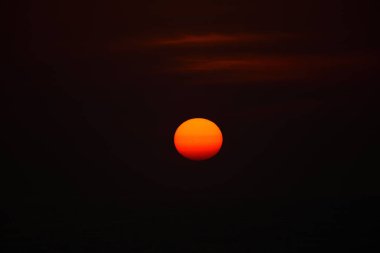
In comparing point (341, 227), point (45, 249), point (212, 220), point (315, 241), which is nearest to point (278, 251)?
point (315, 241)

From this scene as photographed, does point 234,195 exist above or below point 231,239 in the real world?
above

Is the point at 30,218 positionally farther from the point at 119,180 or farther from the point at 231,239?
the point at 231,239

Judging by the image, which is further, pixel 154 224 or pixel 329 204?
pixel 329 204

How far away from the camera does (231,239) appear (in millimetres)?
100875

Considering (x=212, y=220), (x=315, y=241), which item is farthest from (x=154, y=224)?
(x=315, y=241)

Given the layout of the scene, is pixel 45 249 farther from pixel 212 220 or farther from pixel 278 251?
pixel 212 220

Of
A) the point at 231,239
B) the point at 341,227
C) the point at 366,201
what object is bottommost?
the point at 231,239

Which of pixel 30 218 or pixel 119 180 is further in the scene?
pixel 119 180

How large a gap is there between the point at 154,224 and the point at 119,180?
94.0 feet

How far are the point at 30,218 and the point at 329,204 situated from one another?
43.8m

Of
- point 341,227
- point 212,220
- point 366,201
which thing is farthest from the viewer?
point 366,201

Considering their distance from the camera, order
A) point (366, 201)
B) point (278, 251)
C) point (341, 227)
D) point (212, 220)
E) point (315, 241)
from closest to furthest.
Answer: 1. point (278, 251)
2. point (315, 241)
3. point (341, 227)
4. point (212, 220)
5. point (366, 201)

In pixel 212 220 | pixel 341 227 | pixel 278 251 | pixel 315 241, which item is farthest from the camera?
pixel 212 220

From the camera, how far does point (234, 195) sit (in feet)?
461
